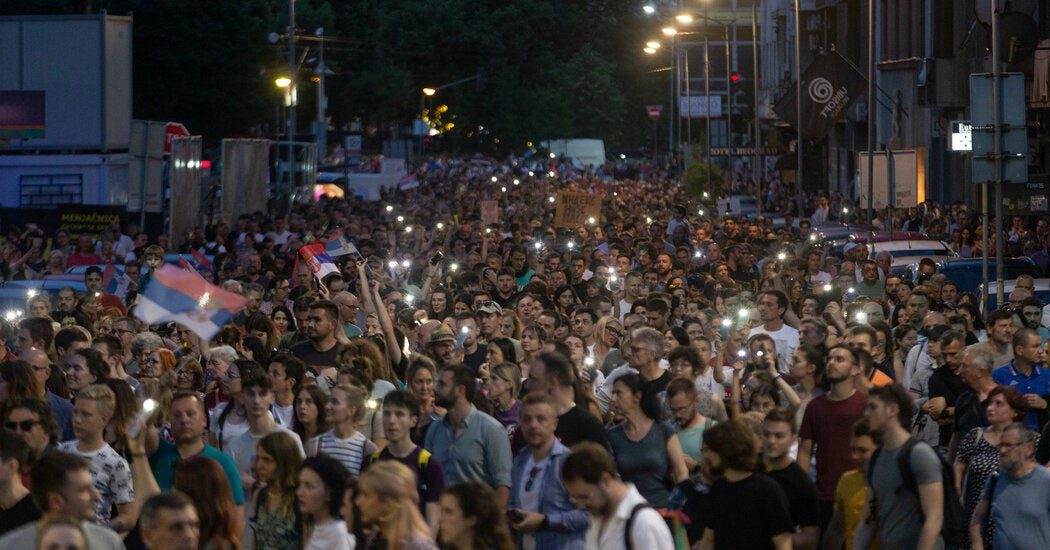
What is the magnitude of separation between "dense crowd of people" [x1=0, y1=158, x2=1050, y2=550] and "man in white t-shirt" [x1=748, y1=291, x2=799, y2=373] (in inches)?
0.9

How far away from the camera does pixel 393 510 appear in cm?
699

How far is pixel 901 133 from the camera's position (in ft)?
167

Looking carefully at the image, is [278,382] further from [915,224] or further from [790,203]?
[790,203]

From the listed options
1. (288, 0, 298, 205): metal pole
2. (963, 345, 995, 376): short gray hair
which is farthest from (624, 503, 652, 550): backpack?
(288, 0, 298, 205): metal pole

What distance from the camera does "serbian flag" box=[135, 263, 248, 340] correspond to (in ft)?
34.4

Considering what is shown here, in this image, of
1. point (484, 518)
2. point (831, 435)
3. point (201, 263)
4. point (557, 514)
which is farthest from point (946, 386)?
point (201, 263)

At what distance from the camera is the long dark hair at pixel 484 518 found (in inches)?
271

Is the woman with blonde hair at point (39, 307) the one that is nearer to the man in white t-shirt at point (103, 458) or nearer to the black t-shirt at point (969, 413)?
the man in white t-shirt at point (103, 458)

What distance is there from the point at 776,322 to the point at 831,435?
169 inches

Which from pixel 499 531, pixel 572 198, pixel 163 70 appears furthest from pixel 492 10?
pixel 499 531

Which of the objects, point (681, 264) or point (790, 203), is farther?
point (790, 203)

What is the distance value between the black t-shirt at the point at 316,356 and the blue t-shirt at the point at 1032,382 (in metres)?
4.24

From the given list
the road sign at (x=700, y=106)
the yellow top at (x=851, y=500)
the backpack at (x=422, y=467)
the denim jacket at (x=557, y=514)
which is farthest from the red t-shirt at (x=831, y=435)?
the road sign at (x=700, y=106)

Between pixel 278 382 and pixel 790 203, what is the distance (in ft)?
151
